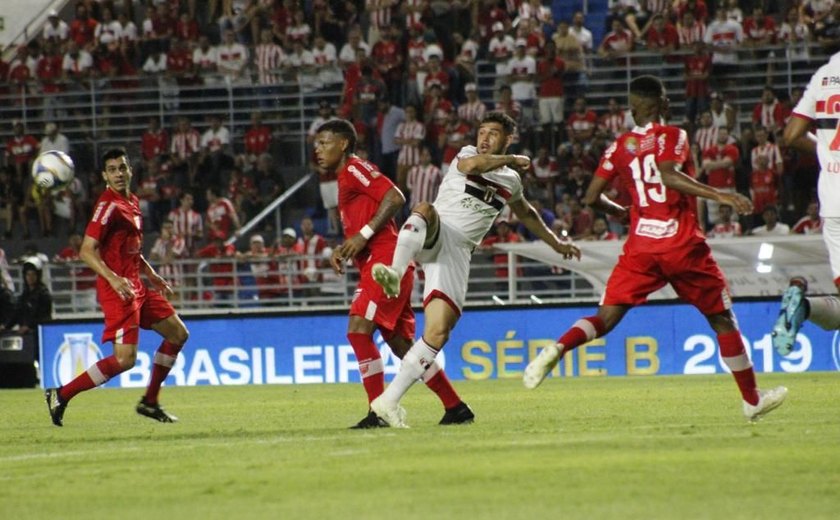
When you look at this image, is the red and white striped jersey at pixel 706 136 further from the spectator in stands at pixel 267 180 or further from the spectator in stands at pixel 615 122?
the spectator in stands at pixel 267 180

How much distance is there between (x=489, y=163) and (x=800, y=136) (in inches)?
77.8

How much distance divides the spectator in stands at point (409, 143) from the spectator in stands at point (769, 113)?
5479 mm

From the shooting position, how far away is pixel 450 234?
10656 millimetres

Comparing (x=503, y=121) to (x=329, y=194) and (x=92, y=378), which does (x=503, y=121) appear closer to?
(x=92, y=378)

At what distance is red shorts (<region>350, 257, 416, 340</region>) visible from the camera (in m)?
10.8

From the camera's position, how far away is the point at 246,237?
90.0ft

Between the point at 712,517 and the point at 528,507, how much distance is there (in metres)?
0.79

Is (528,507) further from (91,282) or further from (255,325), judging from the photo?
(91,282)

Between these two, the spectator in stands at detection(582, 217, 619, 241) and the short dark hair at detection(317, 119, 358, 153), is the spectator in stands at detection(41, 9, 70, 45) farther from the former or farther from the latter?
the short dark hair at detection(317, 119, 358, 153)

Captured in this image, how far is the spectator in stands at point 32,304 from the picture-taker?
75.7 feet

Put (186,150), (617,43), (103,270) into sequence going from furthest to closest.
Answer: (186,150), (617,43), (103,270)

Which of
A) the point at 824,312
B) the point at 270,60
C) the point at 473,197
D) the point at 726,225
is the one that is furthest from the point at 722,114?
the point at 473,197

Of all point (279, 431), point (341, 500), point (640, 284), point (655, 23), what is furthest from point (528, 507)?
point (655, 23)

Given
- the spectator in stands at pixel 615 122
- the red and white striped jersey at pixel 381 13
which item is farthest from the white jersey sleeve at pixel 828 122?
the red and white striped jersey at pixel 381 13
